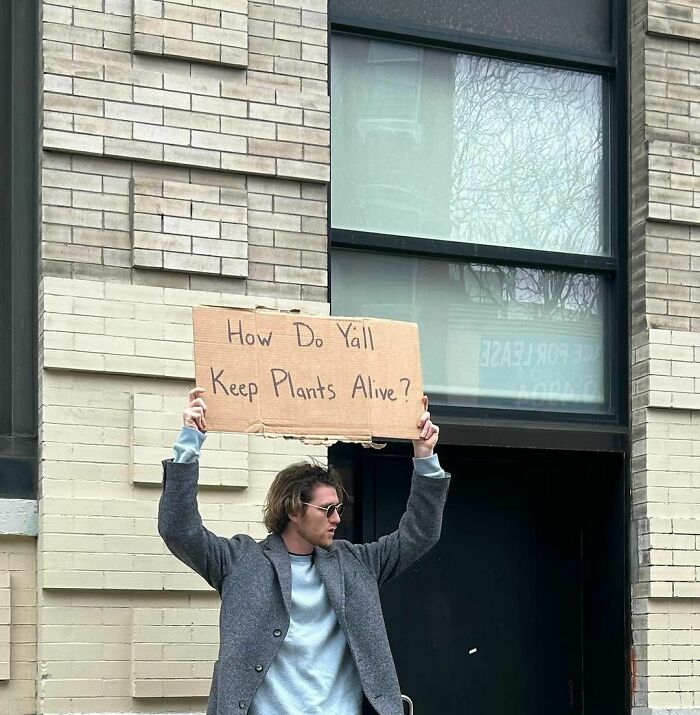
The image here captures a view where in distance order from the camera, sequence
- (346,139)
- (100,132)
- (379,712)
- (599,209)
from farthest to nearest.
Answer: (599,209) → (346,139) → (100,132) → (379,712)

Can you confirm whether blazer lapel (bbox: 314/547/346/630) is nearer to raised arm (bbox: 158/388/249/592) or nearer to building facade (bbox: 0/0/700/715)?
raised arm (bbox: 158/388/249/592)

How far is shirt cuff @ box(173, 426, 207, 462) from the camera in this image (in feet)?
17.0

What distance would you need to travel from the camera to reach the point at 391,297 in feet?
25.2

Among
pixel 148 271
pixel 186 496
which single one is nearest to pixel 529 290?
pixel 148 271

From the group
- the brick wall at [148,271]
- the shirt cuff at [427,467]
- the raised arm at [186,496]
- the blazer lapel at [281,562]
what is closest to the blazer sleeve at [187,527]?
the raised arm at [186,496]

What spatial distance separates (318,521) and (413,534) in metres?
0.45

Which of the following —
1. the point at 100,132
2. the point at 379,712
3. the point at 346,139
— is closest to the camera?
the point at 379,712

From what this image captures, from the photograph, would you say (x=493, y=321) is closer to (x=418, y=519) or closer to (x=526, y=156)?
(x=526, y=156)

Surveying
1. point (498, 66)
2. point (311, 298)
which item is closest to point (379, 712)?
point (311, 298)

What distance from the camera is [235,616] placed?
17.4 ft

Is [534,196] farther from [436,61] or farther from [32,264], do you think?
[32,264]

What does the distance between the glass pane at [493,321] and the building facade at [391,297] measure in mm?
15

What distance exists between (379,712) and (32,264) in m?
2.77

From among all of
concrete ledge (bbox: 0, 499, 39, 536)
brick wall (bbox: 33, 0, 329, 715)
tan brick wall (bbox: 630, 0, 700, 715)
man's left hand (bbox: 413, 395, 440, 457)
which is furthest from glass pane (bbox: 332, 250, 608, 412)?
man's left hand (bbox: 413, 395, 440, 457)
